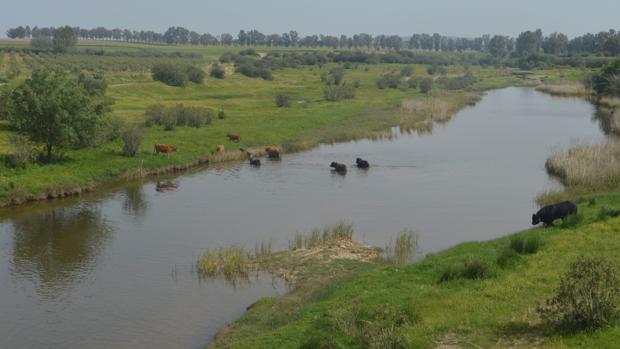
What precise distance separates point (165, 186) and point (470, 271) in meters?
23.9

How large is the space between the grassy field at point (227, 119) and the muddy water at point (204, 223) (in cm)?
193

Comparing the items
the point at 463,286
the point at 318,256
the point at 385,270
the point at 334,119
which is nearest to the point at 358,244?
the point at 318,256

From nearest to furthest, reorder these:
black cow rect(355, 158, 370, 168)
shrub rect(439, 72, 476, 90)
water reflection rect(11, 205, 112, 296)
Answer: water reflection rect(11, 205, 112, 296) < black cow rect(355, 158, 370, 168) < shrub rect(439, 72, 476, 90)

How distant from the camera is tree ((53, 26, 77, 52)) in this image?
14050 centimetres

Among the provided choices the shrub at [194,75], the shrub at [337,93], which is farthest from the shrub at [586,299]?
the shrub at [194,75]

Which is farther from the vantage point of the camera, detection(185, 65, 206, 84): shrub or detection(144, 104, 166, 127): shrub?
detection(185, 65, 206, 84): shrub

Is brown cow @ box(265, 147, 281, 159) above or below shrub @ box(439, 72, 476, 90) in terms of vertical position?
below

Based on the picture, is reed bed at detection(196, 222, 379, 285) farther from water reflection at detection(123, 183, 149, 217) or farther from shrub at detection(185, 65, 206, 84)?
shrub at detection(185, 65, 206, 84)

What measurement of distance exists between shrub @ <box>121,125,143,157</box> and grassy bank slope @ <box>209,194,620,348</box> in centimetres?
2258

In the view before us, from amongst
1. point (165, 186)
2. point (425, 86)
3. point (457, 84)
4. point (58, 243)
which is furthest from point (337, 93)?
point (58, 243)

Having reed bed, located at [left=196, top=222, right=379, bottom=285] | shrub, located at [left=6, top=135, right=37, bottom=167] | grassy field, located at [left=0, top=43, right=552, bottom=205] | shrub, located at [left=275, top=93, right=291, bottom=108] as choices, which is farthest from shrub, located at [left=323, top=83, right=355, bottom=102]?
reed bed, located at [left=196, top=222, right=379, bottom=285]

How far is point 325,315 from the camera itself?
56.1ft

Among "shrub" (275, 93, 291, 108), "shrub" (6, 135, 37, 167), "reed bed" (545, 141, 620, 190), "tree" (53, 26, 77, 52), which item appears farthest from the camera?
"tree" (53, 26, 77, 52)

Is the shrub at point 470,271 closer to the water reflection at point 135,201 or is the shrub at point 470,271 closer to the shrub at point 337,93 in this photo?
the water reflection at point 135,201
